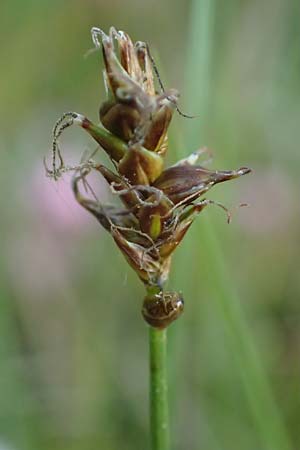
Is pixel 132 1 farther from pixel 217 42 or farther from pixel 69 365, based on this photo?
pixel 69 365

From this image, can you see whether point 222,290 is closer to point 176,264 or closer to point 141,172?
point 176,264

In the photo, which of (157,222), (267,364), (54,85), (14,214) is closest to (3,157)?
(14,214)

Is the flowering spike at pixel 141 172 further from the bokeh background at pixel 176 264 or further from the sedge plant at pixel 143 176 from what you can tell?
the bokeh background at pixel 176 264

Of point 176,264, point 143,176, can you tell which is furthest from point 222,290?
point 143,176

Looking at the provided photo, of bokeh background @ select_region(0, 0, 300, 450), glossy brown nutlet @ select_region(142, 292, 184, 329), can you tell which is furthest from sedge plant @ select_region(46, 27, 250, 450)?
bokeh background @ select_region(0, 0, 300, 450)

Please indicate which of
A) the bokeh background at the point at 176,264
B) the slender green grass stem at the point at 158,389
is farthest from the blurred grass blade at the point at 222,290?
the slender green grass stem at the point at 158,389
